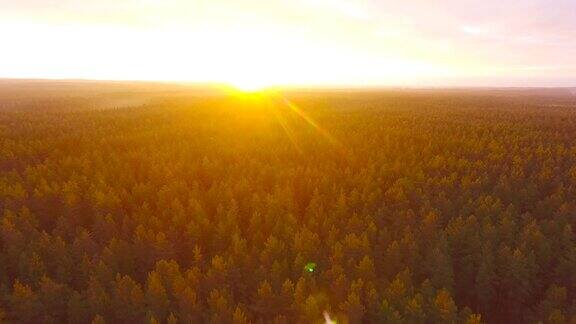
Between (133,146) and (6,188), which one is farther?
(133,146)

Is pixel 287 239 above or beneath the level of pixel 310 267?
above

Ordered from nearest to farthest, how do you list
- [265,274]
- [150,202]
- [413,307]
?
[413,307]
[265,274]
[150,202]

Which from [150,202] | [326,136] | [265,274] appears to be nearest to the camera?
[265,274]

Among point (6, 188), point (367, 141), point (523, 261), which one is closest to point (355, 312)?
point (523, 261)

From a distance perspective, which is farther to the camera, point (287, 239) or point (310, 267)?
point (287, 239)

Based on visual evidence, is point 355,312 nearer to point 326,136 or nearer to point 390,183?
point 390,183

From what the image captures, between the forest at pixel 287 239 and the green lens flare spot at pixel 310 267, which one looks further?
the green lens flare spot at pixel 310 267

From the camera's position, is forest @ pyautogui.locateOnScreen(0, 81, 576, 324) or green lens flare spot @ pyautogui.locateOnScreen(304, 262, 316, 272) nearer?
forest @ pyautogui.locateOnScreen(0, 81, 576, 324)
